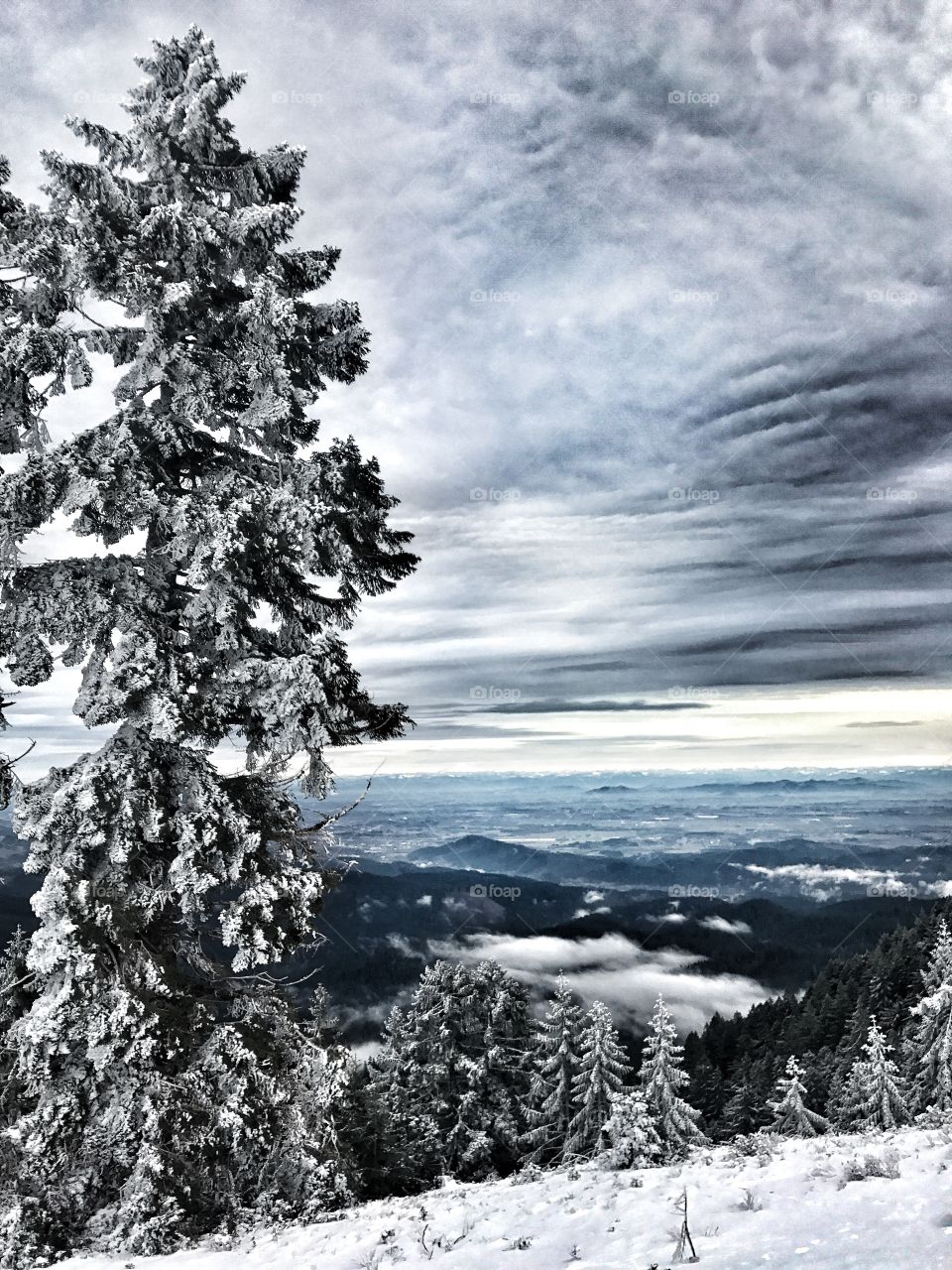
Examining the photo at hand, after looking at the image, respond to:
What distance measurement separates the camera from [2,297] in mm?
8711

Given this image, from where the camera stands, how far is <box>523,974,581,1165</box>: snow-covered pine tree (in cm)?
3050

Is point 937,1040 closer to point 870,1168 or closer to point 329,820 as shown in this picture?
point 870,1168

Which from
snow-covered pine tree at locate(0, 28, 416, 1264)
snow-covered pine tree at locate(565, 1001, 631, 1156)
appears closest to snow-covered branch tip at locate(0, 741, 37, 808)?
snow-covered pine tree at locate(0, 28, 416, 1264)

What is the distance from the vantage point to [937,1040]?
29438 mm

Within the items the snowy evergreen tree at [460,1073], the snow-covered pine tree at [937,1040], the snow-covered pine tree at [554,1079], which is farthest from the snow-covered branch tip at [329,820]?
the snow-covered pine tree at [937,1040]

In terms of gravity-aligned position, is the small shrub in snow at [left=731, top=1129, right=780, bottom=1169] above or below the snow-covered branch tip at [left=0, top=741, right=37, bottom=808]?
below

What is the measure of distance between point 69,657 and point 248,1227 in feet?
21.7

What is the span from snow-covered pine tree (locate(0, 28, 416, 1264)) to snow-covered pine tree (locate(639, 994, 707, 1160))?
2278 centimetres

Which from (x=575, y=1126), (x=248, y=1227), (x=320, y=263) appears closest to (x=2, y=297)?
(x=320, y=263)

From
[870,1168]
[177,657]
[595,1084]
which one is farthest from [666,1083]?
[177,657]

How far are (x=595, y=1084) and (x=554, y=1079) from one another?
338cm

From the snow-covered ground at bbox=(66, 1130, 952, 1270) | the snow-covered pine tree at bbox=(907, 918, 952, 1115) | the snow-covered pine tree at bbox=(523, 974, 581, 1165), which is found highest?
the snow-covered ground at bbox=(66, 1130, 952, 1270)

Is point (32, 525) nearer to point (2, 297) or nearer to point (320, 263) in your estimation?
point (2, 297)

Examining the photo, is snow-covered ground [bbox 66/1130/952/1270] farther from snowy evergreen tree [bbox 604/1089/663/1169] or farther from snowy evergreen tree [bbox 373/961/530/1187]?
snowy evergreen tree [bbox 373/961/530/1187]
